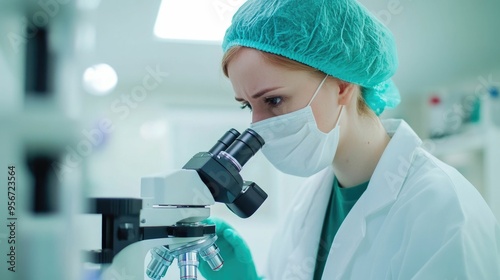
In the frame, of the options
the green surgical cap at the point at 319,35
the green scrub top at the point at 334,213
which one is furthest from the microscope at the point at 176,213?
the green scrub top at the point at 334,213

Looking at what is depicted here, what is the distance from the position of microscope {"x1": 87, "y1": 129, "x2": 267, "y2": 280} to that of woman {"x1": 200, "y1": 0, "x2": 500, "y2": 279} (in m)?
0.23

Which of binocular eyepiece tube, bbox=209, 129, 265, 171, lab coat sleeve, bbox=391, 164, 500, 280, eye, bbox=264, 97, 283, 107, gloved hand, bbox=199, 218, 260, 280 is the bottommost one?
gloved hand, bbox=199, 218, 260, 280

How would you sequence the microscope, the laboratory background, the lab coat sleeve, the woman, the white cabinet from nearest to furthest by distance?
the laboratory background
the microscope
the lab coat sleeve
the woman
the white cabinet

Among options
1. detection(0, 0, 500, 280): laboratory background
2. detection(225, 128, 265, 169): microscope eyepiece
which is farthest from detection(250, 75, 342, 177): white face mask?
detection(0, 0, 500, 280): laboratory background

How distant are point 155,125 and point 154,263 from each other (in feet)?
8.37

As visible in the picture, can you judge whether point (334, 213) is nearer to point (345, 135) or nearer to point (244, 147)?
point (345, 135)

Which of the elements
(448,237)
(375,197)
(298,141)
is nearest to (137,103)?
(298,141)

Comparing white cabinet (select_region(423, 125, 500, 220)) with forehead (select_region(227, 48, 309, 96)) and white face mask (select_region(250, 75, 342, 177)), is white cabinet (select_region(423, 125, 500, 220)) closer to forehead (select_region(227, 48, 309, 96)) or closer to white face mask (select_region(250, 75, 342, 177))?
white face mask (select_region(250, 75, 342, 177))

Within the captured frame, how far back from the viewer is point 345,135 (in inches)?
48.9

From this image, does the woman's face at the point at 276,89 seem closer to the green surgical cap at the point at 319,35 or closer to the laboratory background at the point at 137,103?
the green surgical cap at the point at 319,35

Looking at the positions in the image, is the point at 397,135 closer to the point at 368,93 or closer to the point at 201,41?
the point at 368,93

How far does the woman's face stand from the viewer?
3.63 ft

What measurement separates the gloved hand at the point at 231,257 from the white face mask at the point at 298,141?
23 cm

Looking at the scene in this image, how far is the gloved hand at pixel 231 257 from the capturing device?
1.15 metres
